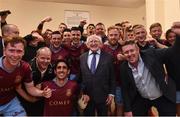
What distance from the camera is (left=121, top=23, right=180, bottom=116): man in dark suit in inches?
141

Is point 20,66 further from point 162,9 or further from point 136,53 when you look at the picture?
point 162,9

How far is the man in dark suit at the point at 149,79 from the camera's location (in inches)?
141

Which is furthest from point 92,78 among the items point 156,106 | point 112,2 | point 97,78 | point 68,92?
point 112,2

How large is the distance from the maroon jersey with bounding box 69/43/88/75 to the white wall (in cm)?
511

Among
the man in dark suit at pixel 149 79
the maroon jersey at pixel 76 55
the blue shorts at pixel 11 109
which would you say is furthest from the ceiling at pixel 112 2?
the blue shorts at pixel 11 109

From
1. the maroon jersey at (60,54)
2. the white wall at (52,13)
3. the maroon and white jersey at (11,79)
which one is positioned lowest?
the maroon and white jersey at (11,79)

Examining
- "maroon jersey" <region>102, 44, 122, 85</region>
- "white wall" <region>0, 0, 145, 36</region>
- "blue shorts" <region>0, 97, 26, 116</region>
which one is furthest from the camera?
"white wall" <region>0, 0, 145, 36</region>

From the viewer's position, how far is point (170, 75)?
3.77 meters

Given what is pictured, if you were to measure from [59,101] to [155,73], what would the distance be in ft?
3.98

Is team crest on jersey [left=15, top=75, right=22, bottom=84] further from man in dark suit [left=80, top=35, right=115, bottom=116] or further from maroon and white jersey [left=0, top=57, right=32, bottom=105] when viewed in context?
man in dark suit [left=80, top=35, right=115, bottom=116]

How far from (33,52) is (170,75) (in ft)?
6.46

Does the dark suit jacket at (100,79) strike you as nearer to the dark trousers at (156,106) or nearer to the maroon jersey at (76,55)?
the maroon jersey at (76,55)

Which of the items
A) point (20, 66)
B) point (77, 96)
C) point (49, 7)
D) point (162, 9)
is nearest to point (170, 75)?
point (77, 96)

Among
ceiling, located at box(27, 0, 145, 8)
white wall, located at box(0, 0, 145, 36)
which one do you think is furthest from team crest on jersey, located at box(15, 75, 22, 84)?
ceiling, located at box(27, 0, 145, 8)
